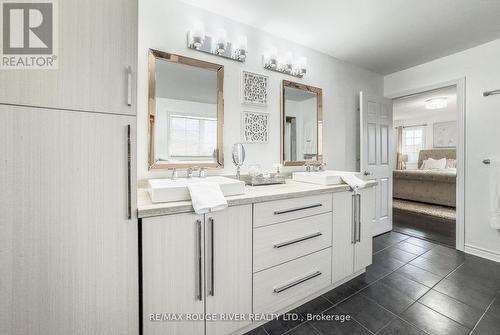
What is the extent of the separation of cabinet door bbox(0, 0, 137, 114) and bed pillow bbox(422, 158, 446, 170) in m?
7.81

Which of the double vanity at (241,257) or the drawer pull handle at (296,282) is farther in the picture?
the drawer pull handle at (296,282)

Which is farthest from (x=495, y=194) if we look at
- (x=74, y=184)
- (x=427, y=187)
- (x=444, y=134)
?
(x=444, y=134)

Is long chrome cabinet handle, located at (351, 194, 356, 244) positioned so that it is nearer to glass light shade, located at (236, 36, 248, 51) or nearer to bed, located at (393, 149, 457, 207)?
glass light shade, located at (236, 36, 248, 51)

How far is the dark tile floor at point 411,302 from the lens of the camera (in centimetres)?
138

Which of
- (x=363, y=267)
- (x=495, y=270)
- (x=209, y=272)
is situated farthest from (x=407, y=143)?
(x=209, y=272)

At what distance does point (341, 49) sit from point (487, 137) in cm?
186

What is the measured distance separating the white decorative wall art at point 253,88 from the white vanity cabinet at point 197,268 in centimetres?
115

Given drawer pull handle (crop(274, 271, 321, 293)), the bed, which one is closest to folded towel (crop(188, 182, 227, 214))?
drawer pull handle (crop(274, 271, 321, 293))

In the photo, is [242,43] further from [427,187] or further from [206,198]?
[427,187]

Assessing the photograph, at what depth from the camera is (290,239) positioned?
A: 4.80ft

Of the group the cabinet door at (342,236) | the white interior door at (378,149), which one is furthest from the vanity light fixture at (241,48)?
the white interior door at (378,149)

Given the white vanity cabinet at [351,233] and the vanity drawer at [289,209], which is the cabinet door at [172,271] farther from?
the white vanity cabinet at [351,233]

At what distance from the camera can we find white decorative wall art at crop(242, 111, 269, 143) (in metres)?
2.01

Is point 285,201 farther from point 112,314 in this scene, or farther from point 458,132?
point 458,132
